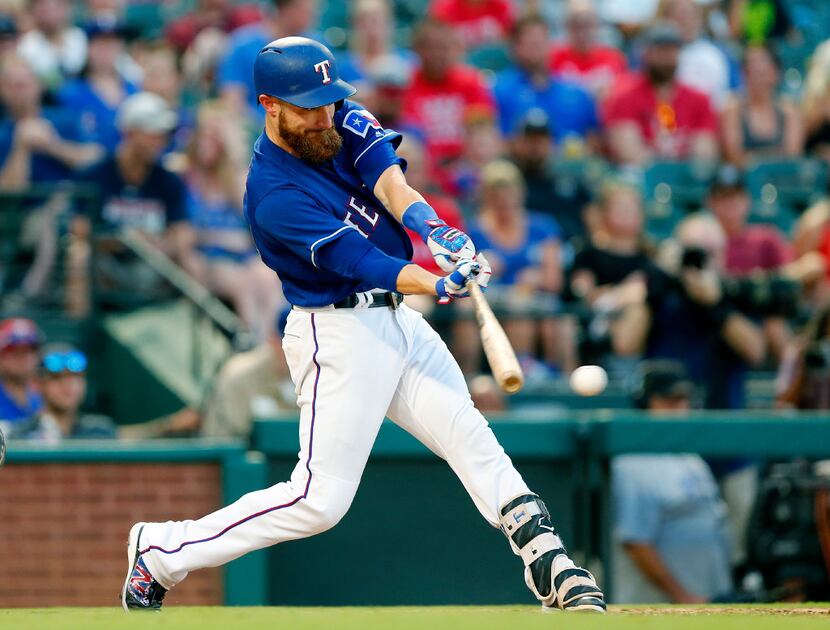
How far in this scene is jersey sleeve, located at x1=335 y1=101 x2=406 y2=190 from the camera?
4.74 meters

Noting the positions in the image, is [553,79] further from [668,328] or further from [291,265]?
[291,265]

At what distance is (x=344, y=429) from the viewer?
15.1 ft

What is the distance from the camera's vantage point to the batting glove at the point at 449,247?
444 centimetres

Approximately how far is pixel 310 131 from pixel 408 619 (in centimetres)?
151

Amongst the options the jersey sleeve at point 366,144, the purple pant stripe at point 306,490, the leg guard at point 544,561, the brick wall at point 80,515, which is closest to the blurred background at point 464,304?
the brick wall at point 80,515

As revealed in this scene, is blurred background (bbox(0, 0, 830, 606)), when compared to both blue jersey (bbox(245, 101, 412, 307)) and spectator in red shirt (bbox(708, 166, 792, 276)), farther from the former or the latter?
blue jersey (bbox(245, 101, 412, 307))

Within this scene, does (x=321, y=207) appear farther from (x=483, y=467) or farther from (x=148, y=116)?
(x=148, y=116)

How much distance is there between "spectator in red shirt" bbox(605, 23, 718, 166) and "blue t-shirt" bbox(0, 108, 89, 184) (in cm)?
349

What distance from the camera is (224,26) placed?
34.5ft

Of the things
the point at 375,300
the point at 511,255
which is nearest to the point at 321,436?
the point at 375,300

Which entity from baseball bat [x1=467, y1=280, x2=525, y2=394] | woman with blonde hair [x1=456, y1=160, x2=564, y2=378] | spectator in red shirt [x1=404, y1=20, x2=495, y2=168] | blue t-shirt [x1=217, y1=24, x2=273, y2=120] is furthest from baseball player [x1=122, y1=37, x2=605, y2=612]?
blue t-shirt [x1=217, y1=24, x2=273, y2=120]

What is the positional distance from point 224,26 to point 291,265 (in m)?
6.19

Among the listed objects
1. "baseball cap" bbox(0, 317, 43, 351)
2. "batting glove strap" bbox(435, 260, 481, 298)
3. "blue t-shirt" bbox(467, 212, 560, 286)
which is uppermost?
"blue t-shirt" bbox(467, 212, 560, 286)

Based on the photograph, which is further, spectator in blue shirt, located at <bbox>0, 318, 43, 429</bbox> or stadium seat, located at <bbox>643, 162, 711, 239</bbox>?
stadium seat, located at <bbox>643, 162, 711, 239</bbox>
